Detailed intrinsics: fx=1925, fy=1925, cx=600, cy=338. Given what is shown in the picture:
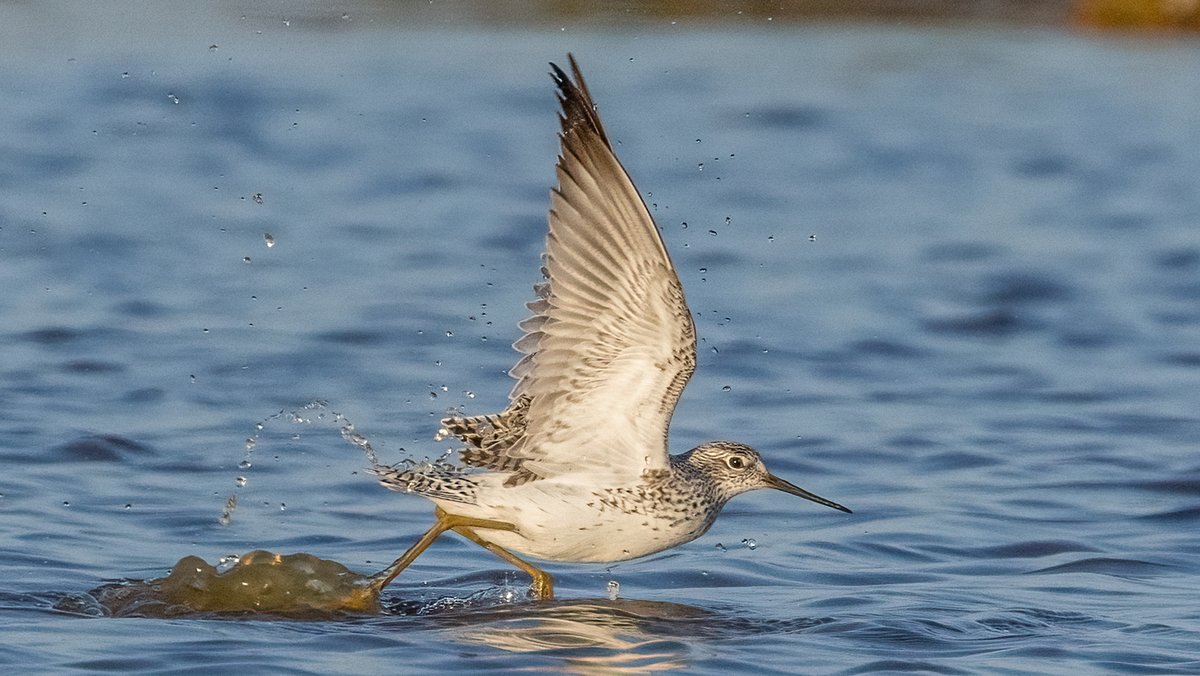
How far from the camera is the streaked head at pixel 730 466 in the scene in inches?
303

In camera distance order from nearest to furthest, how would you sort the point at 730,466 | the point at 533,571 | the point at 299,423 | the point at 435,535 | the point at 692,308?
the point at 435,535, the point at 533,571, the point at 730,466, the point at 299,423, the point at 692,308

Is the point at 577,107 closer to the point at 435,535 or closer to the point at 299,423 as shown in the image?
the point at 435,535

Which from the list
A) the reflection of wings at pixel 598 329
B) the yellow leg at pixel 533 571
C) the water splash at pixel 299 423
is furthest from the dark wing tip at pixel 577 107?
the water splash at pixel 299 423

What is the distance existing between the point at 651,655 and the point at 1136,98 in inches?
627

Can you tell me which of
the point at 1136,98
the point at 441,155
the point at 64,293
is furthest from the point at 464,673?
the point at 1136,98

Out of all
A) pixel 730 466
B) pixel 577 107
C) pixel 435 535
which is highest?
pixel 577 107

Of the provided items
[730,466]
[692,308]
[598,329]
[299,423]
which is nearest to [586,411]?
Result: [598,329]

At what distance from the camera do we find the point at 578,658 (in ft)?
21.9

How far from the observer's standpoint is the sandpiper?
669 centimetres

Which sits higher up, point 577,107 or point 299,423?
point 577,107

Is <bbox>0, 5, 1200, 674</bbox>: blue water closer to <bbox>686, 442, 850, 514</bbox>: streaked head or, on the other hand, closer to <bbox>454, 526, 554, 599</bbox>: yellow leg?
<bbox>454, 526, 554, 599</bbox>: yellow leg

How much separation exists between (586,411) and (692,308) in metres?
6.21

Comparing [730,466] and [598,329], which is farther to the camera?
[730,466]

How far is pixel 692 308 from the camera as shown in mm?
13094
